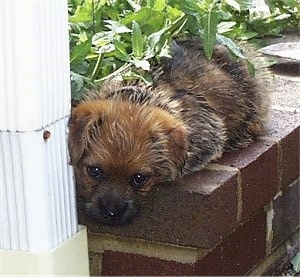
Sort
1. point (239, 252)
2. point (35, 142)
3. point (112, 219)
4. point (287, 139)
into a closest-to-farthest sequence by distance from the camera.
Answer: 1. point (35, 142)
2. point (112, 219)
3. point (239, 252)
4. point (287, 139)

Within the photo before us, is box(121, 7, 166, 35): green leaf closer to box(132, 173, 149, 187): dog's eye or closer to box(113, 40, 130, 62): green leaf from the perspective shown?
box(113, 40, 130, 62): green leaf

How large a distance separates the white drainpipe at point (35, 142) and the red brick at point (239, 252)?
1.36ft

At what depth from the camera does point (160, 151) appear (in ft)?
7.48

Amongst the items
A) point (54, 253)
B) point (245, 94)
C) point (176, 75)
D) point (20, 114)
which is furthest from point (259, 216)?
point (20, 114)

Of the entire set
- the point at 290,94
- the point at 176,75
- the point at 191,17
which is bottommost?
the point at 290,94

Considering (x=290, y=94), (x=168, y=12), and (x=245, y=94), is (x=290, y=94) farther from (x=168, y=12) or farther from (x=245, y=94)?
(x=168, y=12)

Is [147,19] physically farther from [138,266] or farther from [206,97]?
[138,266]

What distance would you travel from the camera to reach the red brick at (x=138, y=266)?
243cm

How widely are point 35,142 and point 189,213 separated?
1.53 feet

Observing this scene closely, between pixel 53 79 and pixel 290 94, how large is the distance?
1247 millimetres

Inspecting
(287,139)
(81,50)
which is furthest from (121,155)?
(287,139)

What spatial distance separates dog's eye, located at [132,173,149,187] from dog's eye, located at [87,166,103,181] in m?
0.09

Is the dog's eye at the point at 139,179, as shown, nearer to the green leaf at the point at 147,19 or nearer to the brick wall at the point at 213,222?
the brick wall at the point at 213,222

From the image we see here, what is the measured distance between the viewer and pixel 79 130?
2.28m
